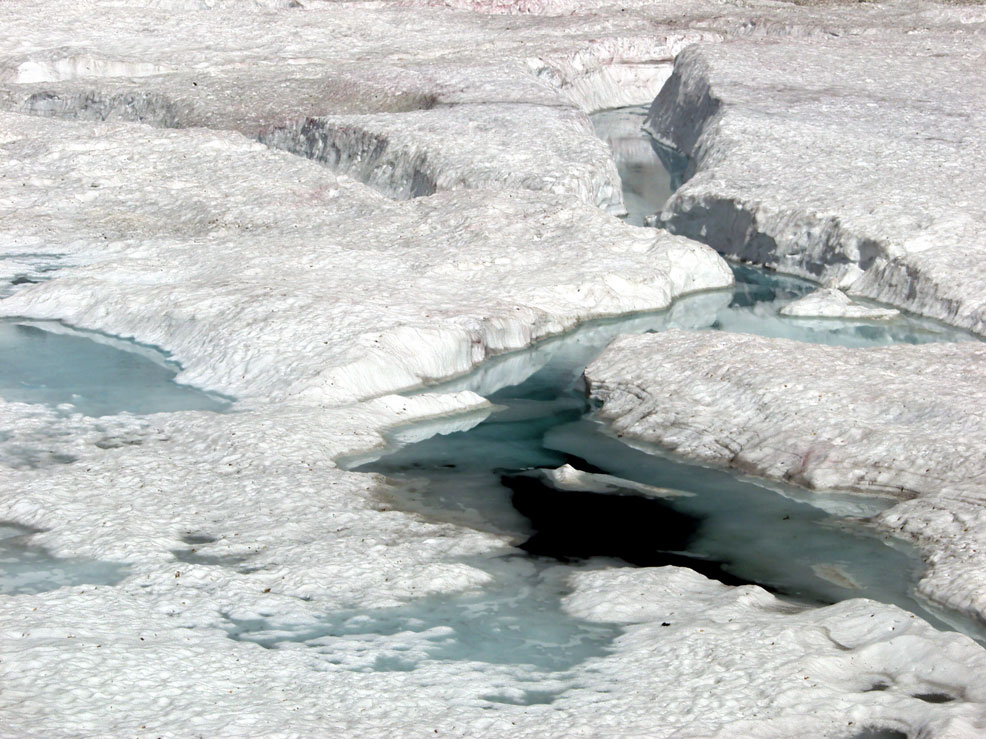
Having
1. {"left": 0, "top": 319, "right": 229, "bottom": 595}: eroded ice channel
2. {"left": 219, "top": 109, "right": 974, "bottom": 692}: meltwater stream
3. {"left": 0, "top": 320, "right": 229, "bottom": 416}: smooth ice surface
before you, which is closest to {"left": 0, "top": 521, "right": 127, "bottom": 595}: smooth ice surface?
{"left": 0, "top": 319, "right": 229, "bottom": 595}: eroded ice channel

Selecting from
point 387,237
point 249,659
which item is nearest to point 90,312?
point 387,237

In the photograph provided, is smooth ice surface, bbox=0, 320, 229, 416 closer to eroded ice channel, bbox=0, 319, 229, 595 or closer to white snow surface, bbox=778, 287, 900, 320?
eroded ice channel, bbox=0, 319, 229, 595

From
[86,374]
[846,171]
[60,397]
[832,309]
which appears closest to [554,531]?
[60,397]

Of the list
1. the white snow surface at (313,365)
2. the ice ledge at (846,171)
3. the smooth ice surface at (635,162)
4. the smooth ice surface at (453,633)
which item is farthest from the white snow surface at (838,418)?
the smooth ice surface at (635,162)

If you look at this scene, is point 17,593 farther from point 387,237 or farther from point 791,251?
point 791,251

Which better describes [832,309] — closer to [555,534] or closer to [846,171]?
[846,171]

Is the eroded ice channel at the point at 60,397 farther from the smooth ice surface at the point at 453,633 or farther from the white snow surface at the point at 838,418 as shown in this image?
the white snow surface at the point at 838,418
